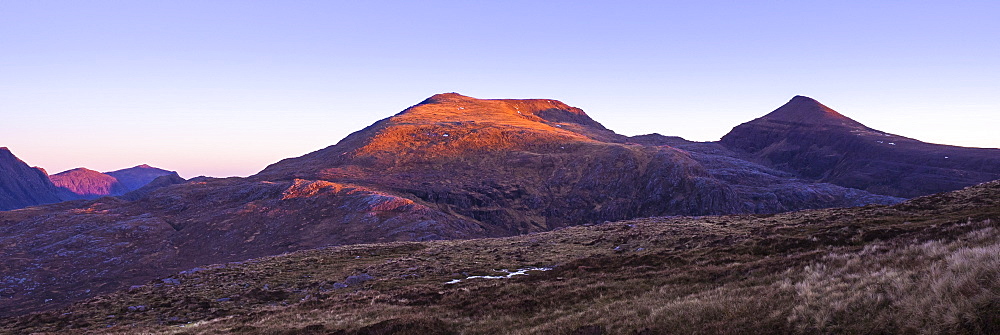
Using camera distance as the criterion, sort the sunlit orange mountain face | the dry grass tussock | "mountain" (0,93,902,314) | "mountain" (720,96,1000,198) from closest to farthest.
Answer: the dry grass tussock → "mountain" (0,93,902,314) → the sunlit orange mountain face → "mountain" (720,96,1000,198)

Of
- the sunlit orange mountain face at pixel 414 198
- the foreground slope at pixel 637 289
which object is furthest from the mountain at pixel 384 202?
the foreground slope at pixel 637 289

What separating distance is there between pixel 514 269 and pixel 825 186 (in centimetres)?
14634

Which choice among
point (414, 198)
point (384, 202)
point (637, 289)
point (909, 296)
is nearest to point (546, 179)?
point (414, 198)

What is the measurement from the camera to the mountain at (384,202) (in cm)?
8662

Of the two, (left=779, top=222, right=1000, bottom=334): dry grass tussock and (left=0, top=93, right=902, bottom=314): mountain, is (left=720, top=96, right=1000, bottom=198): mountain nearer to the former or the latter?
(left=0, top=93, right=902, bottom=314): mountain

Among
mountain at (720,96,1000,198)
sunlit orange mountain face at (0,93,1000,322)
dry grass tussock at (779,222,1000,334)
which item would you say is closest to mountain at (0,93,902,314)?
sunlit orange mountain face at (0,93,1000,322)

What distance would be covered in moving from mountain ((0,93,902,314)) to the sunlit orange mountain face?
1.53 feet

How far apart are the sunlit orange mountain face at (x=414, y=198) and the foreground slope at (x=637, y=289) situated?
139 ft

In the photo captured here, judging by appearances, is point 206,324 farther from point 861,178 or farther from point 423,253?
point 861,178

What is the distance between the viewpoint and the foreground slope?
38.1ft

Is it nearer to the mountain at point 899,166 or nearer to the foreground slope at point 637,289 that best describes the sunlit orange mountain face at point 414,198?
the mountain at point 899,166

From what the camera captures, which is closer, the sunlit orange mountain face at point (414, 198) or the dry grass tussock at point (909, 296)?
the dry grass tussock at point (909, 296)

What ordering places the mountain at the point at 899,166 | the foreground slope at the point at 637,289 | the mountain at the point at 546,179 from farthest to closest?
the mountain at the point at 899,166 → the mountain at the point at 546,179 → the foreground slope at the point at 637,289

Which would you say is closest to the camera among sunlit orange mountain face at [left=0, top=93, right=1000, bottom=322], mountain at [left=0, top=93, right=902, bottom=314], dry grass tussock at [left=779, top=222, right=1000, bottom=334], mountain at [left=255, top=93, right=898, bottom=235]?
dry grass tussock at [left=779, top=222, right=1000, bottom=334]
